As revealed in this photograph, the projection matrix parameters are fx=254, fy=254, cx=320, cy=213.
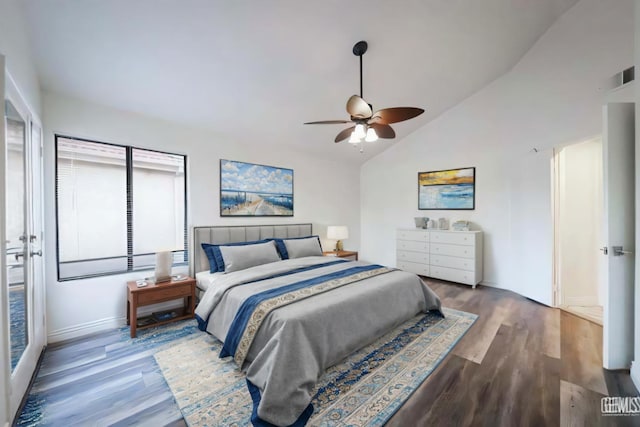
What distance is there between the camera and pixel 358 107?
2.24m

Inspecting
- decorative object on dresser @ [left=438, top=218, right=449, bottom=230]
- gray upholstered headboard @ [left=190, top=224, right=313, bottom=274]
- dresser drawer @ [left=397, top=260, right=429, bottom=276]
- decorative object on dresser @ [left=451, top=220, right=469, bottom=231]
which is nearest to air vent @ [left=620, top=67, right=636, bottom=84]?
decorative object on dresser @ [left=451, top=220, right=469, bottom=231]

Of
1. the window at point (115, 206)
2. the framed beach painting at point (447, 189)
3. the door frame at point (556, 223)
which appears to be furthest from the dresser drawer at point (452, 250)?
the window at point (115, 206)

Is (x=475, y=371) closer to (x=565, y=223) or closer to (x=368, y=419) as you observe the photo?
(x=368, y=419)

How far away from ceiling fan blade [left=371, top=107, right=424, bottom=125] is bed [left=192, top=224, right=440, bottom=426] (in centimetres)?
164

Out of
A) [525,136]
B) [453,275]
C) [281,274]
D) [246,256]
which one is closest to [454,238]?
[453,275]

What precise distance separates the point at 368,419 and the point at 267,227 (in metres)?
2.98

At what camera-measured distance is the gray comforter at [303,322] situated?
63.2 inches

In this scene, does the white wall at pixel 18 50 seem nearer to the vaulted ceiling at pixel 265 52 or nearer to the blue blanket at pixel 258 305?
the vaulted ceiling at pixel 265 52

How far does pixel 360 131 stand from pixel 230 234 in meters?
2.33

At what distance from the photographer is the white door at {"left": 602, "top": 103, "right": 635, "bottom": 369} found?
79.0 inches

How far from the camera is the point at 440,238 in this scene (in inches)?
176

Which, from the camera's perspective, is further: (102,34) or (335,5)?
(335,5)

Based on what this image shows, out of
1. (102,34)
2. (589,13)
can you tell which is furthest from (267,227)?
(589,13)

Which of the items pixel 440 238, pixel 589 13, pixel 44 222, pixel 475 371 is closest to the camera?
pixel 475 371
